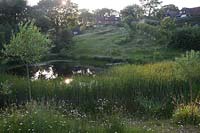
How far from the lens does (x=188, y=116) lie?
40.1 feet

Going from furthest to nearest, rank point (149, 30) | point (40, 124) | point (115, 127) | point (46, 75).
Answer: point (149, 30) < point (46, 75) < point (40, 124) < point (115, 127)

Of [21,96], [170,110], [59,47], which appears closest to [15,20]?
[59,47]

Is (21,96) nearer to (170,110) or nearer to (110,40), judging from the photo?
(170,110)

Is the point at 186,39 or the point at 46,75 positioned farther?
the point at 186,39

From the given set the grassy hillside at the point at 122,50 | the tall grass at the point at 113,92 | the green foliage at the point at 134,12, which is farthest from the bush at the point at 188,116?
the green foliage at the point at 134,12

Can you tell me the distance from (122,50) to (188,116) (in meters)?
33.4

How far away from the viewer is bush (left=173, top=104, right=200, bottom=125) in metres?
12.1

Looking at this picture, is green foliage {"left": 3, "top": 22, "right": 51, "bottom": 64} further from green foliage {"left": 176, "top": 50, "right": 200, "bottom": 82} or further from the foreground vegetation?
green foliage {"left": 176, "top": 50, "right": 200, "bottom": 82}

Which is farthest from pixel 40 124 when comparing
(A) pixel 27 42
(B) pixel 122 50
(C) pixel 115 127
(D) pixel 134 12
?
(D) pixel 134 12

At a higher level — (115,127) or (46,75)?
(115,127)

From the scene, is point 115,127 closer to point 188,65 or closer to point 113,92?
point 188,65

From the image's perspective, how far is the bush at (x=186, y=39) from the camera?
41.0 m

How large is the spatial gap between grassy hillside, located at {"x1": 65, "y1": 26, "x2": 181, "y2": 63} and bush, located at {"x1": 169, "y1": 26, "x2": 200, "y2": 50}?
4.14ft

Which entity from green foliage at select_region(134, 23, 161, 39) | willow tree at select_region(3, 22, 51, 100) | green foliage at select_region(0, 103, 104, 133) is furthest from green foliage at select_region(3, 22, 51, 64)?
green foliage at select_region(134, 23, 161, 39)
